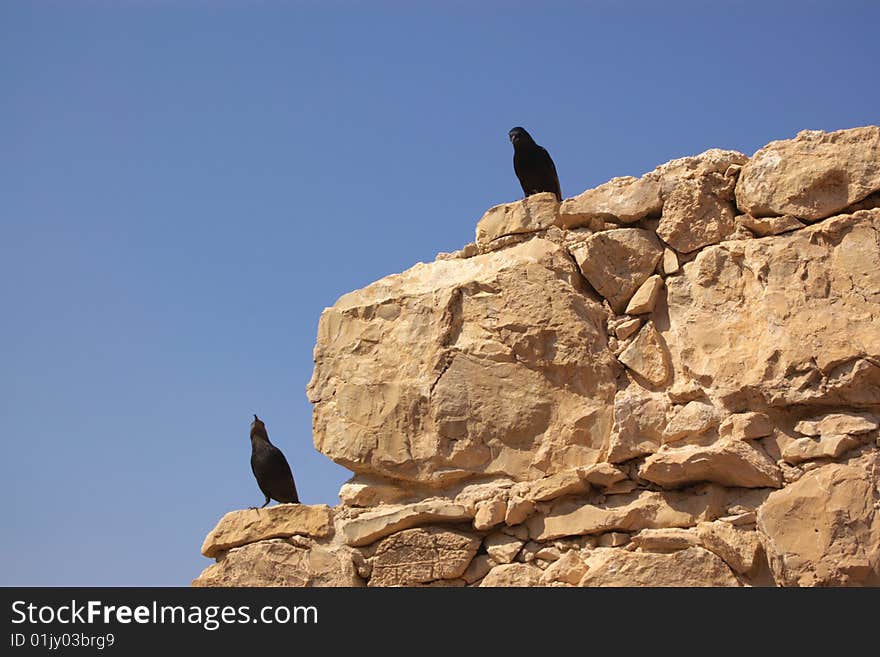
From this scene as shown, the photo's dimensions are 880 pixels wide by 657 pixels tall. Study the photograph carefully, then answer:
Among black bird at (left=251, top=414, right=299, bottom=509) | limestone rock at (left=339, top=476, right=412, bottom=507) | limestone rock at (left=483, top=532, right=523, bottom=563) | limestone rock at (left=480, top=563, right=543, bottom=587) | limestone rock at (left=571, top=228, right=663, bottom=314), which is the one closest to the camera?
limestone rock at (left=480, top=563, right=543, bottom=587)

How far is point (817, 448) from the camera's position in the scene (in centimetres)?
549

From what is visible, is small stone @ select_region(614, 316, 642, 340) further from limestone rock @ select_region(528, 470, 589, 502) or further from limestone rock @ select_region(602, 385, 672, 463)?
limestone rock @ select_region(528, 470, 589, 502)

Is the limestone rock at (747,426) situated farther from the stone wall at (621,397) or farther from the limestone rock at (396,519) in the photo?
the limestone rock at (396,519)

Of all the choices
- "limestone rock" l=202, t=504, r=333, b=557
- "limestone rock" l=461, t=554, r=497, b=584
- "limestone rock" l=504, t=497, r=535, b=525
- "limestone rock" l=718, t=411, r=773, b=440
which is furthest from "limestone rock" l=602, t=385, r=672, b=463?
"limestone rock" l=202, t=504, r=333, b=557

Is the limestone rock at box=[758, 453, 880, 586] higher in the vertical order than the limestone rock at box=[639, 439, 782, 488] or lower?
lower

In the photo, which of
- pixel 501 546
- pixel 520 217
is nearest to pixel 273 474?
pixel 501 546

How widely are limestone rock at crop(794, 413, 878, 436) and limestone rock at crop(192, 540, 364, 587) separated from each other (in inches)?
98.5

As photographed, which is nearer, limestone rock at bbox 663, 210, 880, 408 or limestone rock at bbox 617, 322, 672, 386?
limestone rock at bbox 663, 210, 880, 408

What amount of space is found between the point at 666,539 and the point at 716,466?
17.1 inches

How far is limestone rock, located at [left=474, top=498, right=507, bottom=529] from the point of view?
5988 millimetres

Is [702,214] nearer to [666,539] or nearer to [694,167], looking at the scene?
[694,167]

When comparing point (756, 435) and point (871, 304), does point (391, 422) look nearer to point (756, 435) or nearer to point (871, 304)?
point (756, 435)

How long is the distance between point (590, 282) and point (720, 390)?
983 mm
